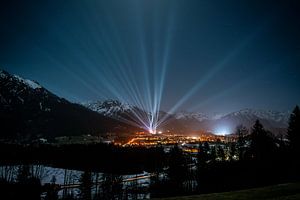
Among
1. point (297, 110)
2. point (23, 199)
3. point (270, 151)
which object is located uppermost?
point (297, 110)

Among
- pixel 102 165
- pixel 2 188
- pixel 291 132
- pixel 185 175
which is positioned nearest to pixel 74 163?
pixel 102 165

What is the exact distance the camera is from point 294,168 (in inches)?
2486

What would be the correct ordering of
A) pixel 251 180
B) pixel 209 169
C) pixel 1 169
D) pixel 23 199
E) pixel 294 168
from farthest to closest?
pixel 1 169 → pixel 209 169 → pixel 23 199 → pixel 251 180 → pixel 294 168

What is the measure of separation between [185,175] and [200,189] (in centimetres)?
1250

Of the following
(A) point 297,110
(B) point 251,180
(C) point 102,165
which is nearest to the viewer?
(A) point 297,110

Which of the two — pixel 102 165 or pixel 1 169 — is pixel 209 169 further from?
pixel 1 169

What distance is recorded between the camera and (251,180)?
255 feet

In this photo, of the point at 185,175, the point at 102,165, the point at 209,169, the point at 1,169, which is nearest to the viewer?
the point at 209,169

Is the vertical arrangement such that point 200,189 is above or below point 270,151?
Result: below

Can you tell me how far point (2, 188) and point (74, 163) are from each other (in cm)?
9731

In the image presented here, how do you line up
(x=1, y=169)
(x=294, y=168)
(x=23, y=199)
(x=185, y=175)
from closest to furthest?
(x=294, y=168)
(x=23, y=199)
(x=185, y=175)
(x=1, y=169)

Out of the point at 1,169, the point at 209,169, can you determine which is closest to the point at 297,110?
the point at 209,169

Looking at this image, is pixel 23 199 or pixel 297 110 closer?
pixel 297 110

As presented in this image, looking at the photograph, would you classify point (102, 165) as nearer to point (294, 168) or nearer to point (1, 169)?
point (1, 169)
